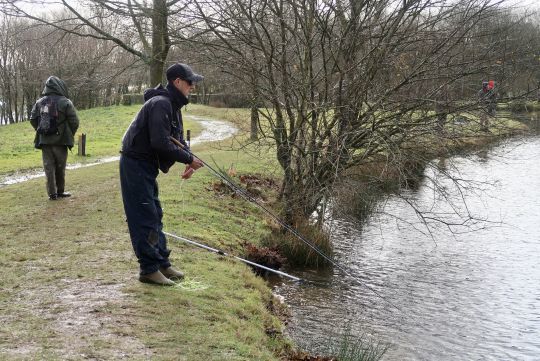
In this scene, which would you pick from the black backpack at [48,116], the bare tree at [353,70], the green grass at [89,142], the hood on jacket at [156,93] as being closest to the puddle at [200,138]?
the green grass at [89,142]

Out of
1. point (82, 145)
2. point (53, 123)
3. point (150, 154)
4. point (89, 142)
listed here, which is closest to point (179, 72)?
point (150, 154)

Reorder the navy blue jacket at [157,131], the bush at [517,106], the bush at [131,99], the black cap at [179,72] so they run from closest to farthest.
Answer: the navy blue jacket at [157,131]
the black cap at [179,72]
the bush at [517,106]
the bush at [131,99]

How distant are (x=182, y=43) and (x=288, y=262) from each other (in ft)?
16.6

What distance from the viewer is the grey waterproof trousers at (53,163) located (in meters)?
10.3

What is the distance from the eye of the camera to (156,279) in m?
6.35

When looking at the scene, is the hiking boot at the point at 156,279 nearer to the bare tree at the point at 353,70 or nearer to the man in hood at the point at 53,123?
the bare tree at the point at 353,70

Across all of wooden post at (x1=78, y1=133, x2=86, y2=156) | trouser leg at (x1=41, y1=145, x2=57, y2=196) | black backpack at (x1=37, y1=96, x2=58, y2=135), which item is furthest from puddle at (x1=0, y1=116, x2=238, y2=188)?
black backpack at (x1=37, y1=96, x2=58, y2=135)

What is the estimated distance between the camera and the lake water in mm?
7508

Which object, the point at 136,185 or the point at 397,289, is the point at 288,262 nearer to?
the point at 397,289

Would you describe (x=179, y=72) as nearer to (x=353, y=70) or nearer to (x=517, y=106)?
(x=353, y=70)

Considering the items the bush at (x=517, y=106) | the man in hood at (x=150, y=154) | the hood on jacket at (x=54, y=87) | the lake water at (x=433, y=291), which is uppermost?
the hood on jacket at (x=54, y=87)

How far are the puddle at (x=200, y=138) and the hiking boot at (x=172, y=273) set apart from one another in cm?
751

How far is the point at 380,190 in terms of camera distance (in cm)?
1203

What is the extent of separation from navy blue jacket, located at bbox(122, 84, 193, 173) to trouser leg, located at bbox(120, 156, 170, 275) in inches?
4.2
